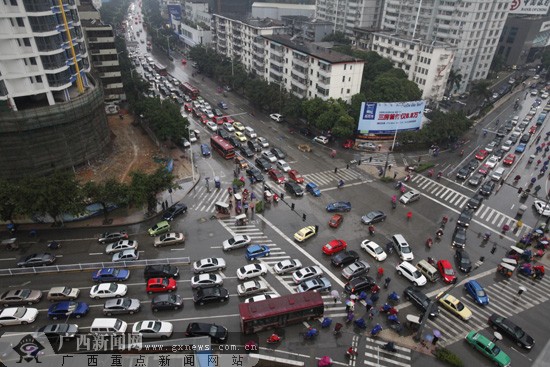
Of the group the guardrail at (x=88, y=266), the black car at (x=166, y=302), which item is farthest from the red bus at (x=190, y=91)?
the black car at (x=166, y=302)

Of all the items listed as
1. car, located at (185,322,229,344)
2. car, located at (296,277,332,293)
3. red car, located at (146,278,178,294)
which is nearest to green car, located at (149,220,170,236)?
red car, located at (146,278,178,294)

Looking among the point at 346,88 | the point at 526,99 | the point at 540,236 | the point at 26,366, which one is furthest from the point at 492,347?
the point at 526,99

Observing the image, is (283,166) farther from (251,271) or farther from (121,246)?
(121,246)

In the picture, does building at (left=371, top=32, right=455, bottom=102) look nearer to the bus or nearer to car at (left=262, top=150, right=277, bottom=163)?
car at (left=262, top=150, right=277, bottom=163)

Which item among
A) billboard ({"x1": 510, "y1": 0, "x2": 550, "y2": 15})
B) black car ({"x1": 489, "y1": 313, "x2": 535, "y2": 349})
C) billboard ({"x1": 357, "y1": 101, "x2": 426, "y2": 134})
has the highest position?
billboard ({"x1": 510, "y1": 0, "x2": 550, "y2": 15})

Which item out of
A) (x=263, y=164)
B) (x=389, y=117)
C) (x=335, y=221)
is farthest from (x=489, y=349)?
(x=389, y=117)
